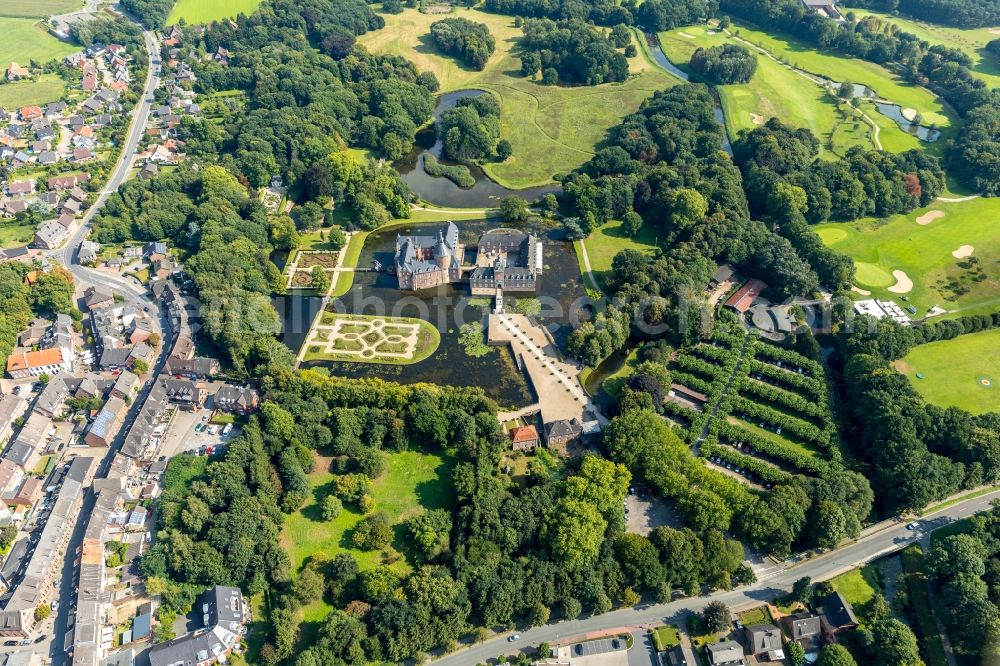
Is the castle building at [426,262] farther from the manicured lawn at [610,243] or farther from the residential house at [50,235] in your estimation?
the residential house at [50,235]

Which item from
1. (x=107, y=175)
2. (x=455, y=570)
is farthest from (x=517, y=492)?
(x=107, y=175)

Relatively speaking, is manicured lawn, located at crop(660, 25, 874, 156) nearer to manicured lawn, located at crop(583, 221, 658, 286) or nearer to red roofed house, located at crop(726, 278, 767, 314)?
manicured lawn, located at crop(583, 221, 658, 286)

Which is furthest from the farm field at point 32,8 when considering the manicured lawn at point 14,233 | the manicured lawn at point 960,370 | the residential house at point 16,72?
the manicured lawn at point 960,370

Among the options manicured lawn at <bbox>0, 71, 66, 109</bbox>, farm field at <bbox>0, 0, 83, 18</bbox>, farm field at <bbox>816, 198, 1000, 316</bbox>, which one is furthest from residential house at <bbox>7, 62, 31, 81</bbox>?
farm field at <bbox>816, 198, 1000, 316</bbox>

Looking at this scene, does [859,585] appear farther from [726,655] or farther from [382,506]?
[382,506]

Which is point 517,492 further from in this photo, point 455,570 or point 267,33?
point 267,33

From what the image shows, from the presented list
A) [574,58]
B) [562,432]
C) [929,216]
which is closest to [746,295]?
[562,432]
